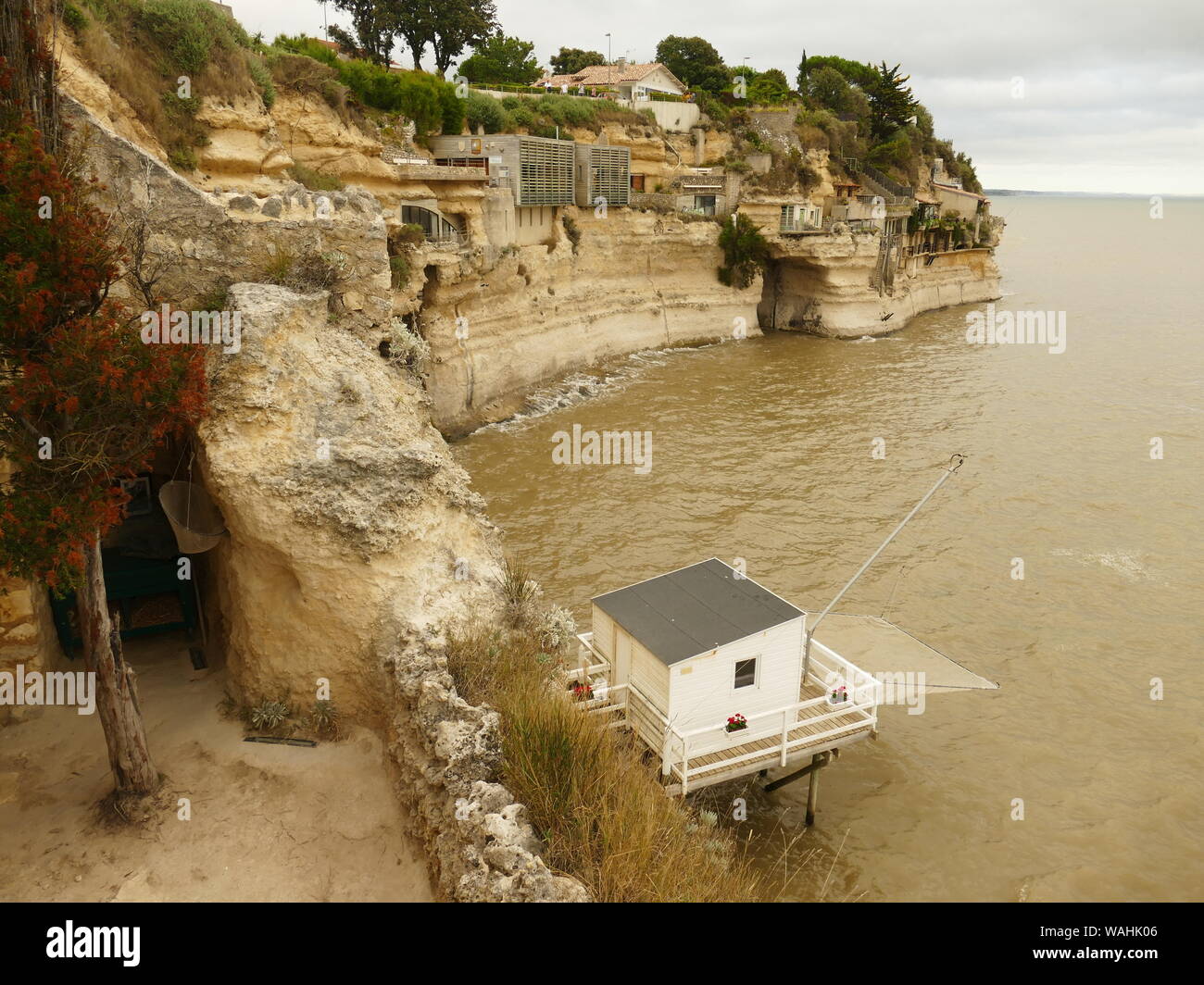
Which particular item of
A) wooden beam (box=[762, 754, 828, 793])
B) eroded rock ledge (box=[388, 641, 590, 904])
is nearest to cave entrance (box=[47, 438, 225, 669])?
eroded rock ledge (box=[388, 641, 590, 904])

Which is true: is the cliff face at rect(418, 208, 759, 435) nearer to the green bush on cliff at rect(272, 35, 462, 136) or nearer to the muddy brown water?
the muddy brown water

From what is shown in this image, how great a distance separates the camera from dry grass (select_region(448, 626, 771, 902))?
7.89m

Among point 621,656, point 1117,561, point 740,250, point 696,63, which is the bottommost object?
point 1117,561

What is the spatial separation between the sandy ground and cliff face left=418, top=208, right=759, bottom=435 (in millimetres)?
17229

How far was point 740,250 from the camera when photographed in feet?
147

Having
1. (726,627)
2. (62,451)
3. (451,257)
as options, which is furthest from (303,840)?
(451,257)

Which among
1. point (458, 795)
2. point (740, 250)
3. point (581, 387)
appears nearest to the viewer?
point (458, 795)

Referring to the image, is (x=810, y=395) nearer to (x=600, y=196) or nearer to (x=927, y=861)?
(x=600, y=196)

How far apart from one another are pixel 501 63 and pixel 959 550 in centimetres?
4836

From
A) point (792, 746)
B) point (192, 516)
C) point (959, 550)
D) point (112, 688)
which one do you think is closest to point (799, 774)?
point (792, 746)

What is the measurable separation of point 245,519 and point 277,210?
486 centimetres

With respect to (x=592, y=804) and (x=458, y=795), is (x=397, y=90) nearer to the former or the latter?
(x=458, y=795)

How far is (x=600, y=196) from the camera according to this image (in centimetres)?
3862

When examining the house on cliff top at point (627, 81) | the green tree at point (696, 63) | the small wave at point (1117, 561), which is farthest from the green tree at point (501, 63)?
the small wave at point (1117, 561)
